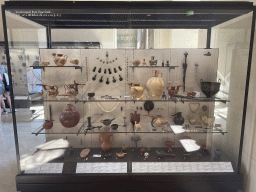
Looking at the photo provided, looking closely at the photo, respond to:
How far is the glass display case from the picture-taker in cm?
186

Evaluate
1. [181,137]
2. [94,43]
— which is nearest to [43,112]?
[94,43]

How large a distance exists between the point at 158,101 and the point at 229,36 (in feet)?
3.68

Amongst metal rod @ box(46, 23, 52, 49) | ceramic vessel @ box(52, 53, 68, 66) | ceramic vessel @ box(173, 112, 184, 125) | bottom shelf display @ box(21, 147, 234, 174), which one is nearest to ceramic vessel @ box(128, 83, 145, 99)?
ceramic vessel @ box(173, 112, 184, 125)

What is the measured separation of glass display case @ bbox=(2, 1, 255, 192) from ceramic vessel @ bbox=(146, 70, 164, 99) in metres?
0.01

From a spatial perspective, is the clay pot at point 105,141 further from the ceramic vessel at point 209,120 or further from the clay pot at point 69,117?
the ceramic vessel at point 209,120

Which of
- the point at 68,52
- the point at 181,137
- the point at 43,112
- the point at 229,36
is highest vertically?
the point at 229,36

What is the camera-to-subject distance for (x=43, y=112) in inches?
89.4

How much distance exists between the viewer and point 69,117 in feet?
6.88

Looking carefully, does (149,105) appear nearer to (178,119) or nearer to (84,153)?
(178,119)

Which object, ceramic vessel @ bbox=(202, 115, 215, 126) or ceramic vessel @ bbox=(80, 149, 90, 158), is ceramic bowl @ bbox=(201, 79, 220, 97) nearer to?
ceramic vessel @ bbox=(202, 115, 215, 126)

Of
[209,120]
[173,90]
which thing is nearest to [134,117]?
[173,90]

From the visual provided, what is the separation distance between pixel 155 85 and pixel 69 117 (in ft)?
3.65

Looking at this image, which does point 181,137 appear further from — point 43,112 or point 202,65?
point 43,112

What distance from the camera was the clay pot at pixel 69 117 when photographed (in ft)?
6.88
